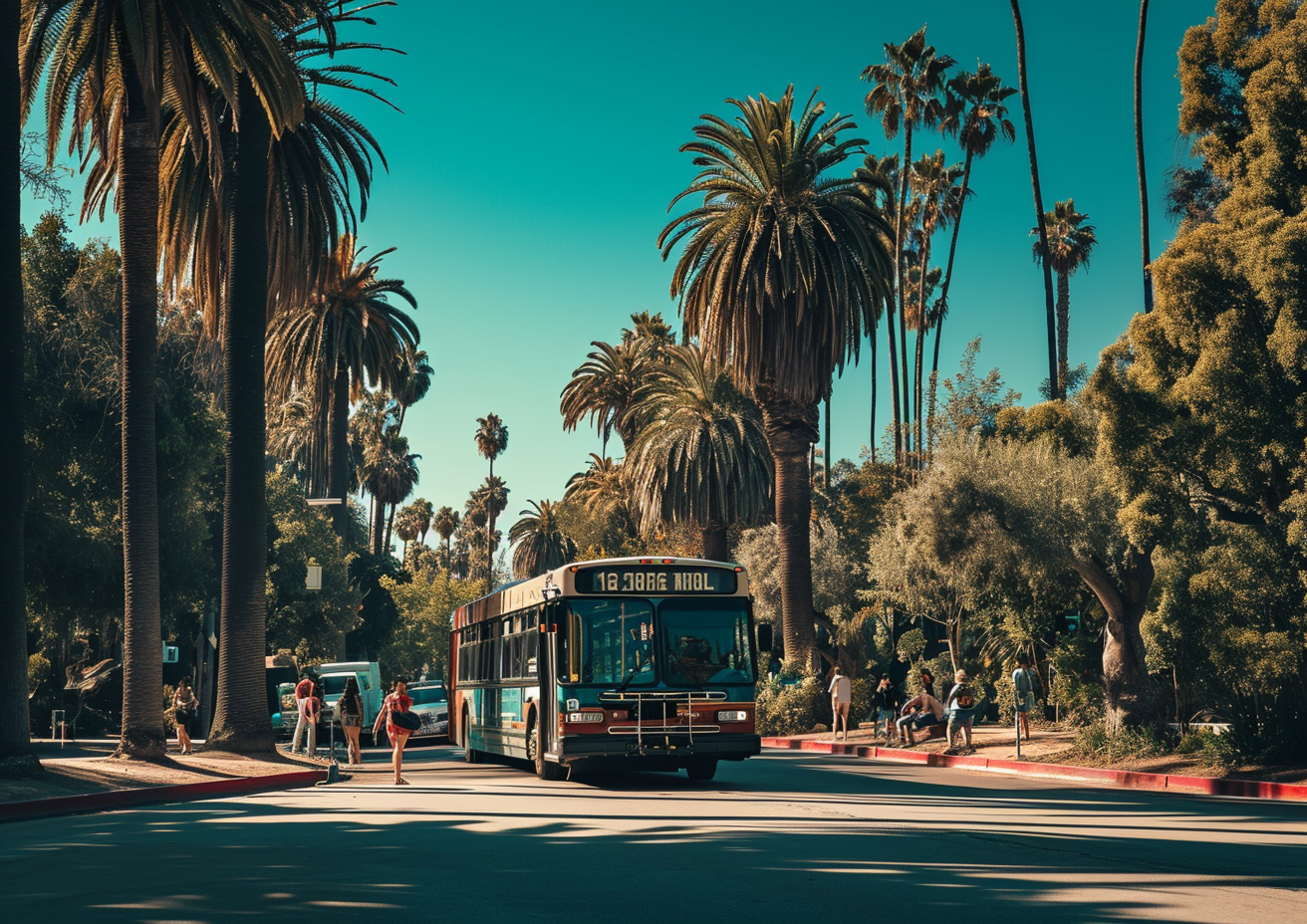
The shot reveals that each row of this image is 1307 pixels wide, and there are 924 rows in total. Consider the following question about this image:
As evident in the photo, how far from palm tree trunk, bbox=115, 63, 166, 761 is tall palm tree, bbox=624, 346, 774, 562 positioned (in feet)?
76.5

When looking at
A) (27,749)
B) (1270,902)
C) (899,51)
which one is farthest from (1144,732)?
(899,51)

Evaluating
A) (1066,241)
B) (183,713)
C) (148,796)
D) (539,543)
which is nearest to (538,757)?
(148,796)

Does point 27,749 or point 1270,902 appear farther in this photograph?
point 27,749

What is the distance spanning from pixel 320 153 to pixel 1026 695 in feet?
61.3

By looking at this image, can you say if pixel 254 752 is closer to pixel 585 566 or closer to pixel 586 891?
pixel 585 566

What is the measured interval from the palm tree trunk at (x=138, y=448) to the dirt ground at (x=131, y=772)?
31.6 inches

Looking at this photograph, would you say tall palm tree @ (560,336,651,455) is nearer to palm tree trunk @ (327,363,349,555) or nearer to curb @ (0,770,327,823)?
palm tree trunk @ (327,363,349,555)

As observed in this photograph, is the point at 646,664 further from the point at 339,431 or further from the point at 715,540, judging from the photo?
the point at 339,431

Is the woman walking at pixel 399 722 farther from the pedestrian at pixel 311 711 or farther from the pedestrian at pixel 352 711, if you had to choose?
the pedestrian at pixel 311 711

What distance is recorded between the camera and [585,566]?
1898 centimetres

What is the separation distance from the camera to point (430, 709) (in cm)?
3981

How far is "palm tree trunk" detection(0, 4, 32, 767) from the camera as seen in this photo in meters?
17.5

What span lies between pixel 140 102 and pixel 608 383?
38149mm

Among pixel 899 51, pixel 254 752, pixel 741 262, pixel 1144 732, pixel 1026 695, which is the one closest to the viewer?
pixel 1144 732
